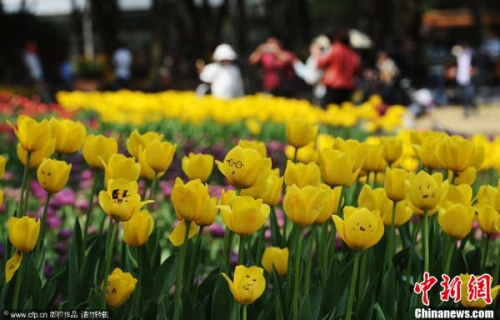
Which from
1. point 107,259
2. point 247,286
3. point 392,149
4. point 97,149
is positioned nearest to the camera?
point 247,286

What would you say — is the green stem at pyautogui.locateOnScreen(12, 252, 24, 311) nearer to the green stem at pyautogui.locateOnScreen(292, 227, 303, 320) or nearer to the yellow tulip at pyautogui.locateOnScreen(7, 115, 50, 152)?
the yellow tulip at pyautogui.locateOnScreen(7, 115, 50, 152)

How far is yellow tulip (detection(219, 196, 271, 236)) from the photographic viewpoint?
1.87 meters

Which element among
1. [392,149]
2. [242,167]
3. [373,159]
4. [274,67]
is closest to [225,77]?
[274,67]

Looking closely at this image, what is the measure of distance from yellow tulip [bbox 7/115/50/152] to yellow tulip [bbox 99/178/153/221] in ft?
1.40

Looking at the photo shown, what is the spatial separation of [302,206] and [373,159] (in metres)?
0.77

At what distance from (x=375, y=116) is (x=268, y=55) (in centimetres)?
645

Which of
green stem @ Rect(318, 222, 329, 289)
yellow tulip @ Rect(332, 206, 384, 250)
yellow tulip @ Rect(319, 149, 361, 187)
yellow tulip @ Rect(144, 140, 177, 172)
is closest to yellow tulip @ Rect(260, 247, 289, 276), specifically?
green stem @ Rect(318, 222, 329, 289)

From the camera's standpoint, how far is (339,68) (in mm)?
12000

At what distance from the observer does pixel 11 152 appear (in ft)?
24.4

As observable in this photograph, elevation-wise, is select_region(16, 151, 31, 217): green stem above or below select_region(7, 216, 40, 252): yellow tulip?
above

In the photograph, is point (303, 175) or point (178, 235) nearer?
point (178, 235)

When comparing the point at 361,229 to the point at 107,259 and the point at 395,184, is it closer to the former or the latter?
the point at 395,184

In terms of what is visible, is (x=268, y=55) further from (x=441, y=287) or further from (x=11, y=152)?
(x=441, y=287)

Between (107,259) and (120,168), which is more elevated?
(120,168)
